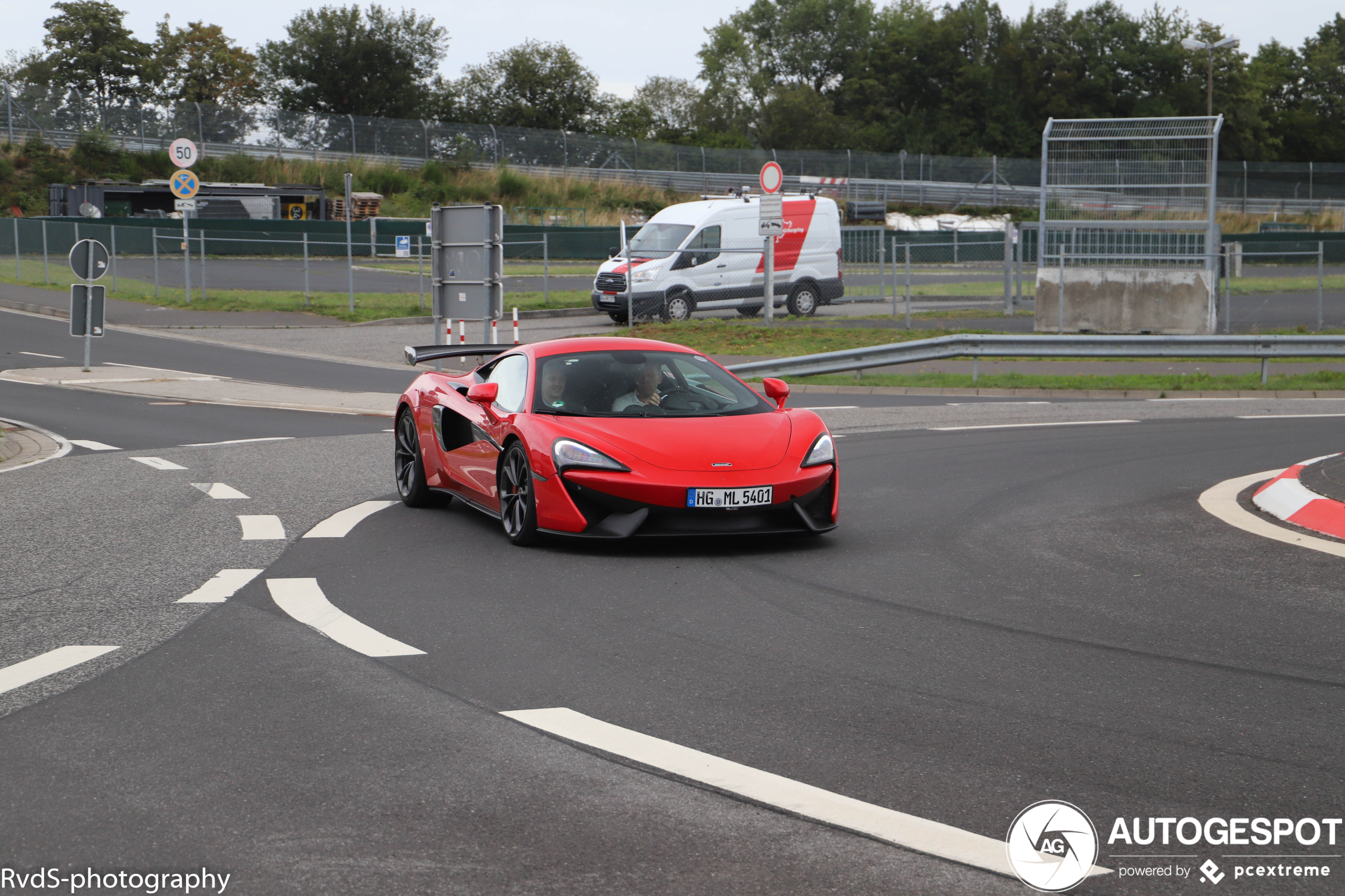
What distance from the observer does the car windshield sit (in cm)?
882

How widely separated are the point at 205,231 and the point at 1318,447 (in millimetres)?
44008

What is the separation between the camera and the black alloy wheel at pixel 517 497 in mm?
8312

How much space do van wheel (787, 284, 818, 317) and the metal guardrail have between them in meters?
11.1

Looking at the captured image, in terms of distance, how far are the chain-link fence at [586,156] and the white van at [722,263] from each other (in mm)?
36479

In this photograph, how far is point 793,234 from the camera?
3166 cm

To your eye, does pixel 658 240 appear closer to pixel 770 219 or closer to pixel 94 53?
pixel 770 219

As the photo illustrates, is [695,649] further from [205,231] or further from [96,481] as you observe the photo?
[205,231]

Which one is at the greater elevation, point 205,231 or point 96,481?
point 205,231

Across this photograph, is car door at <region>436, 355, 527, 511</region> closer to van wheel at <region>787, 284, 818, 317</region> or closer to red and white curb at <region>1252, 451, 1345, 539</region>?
red and white curb at <region>1252, 451, 1345, 539</region>

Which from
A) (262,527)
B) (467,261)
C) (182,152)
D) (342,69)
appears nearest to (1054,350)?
(467,261)

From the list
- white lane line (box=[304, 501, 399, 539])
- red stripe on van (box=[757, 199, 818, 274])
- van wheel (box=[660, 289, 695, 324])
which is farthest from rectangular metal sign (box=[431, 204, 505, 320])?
white lane line (box=[304, 501, 399, 539])

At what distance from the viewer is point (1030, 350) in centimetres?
2000

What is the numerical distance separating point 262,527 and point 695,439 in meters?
2.91

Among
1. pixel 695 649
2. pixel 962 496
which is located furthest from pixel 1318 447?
pixel 695 649
